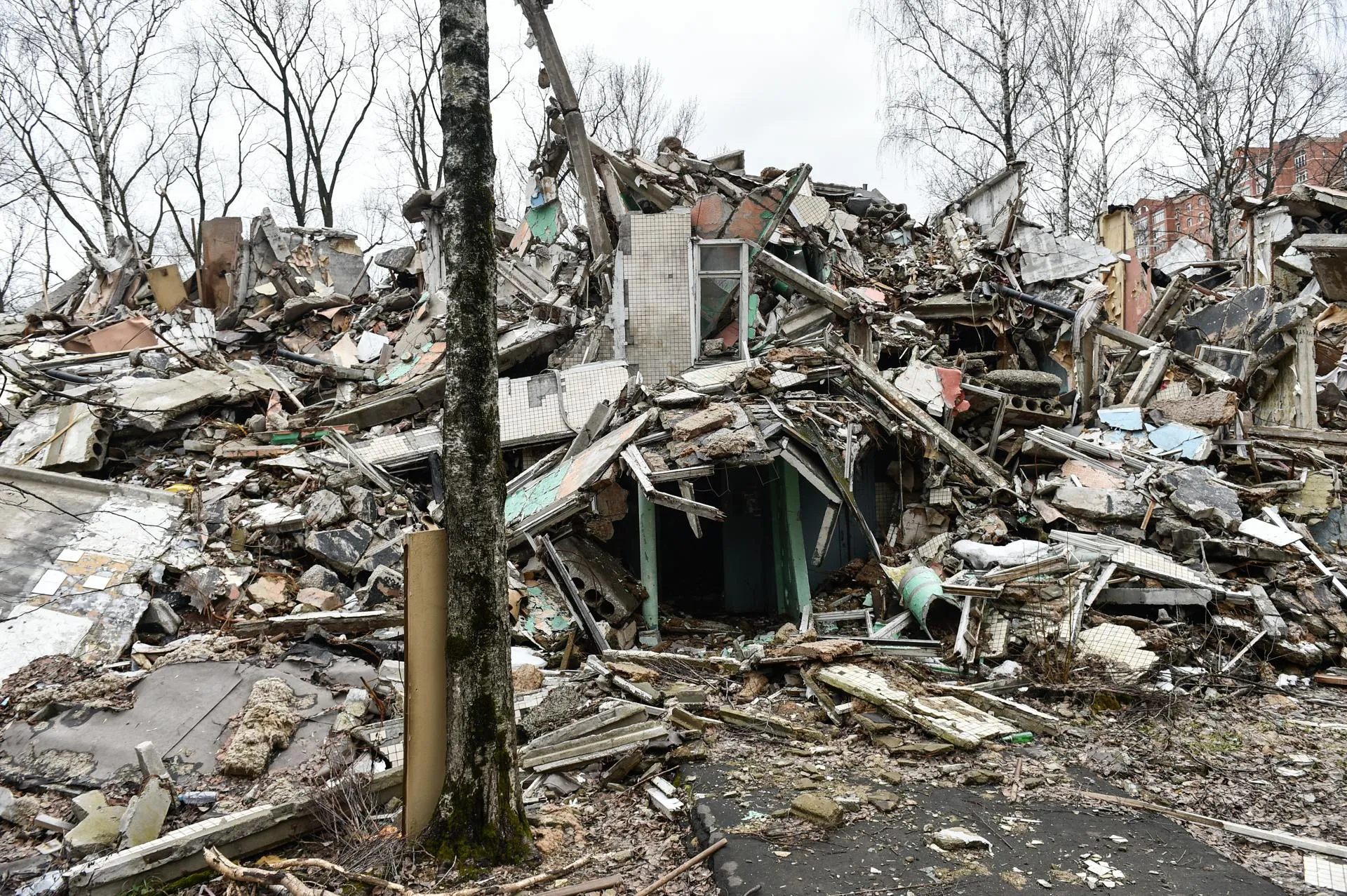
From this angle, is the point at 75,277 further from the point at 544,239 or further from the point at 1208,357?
the point at 1208,357

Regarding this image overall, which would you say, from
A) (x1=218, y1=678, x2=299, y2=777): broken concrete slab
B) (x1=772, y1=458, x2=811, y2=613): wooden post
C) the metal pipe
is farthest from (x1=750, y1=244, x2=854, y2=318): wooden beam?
(x1=218, y1=678, x2=299, y2=777): broken concrete slab

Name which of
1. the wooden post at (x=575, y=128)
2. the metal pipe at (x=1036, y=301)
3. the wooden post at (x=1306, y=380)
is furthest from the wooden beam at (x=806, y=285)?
the wooden post at (x=1306, y=380)

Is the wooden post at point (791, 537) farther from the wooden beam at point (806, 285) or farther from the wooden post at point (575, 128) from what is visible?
the wooden post at point (575, 128)

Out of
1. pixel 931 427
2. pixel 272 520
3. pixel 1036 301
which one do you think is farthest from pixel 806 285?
pixel 272 520

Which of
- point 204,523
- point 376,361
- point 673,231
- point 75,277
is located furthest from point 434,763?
point 75,277

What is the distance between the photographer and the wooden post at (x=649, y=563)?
8086 mm

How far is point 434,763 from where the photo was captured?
4.09 m

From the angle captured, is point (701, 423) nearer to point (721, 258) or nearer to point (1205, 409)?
point (721, 258)

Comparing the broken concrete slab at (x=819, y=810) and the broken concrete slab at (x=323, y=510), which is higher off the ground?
the broken concrete slab at (x=323, y=510)

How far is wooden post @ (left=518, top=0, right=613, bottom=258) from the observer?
10.7m

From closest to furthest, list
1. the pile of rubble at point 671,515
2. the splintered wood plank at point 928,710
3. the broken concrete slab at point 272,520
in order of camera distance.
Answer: the pile of rubble at point 671,515 → the splintered wood plank at point 928,710 → the broken concrete slab at point 272,520

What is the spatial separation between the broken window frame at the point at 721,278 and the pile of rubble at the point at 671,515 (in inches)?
3.4

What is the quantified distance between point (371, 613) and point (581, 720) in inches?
101

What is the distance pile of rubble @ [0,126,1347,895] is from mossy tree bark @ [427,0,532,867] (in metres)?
0.34
